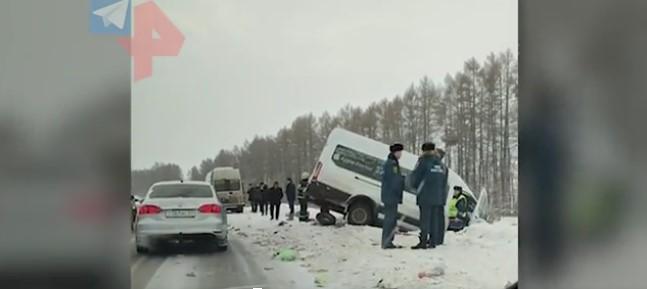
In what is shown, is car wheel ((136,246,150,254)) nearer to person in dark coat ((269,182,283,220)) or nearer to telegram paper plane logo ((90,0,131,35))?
person in dark coat ((269,182,283,220))

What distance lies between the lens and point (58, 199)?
1.73m

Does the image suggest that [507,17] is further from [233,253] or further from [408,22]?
[233,253]

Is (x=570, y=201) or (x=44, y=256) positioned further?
(x=570, y=201)

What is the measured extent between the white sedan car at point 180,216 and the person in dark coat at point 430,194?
75cm

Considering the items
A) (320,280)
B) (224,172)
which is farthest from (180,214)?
(320,280)

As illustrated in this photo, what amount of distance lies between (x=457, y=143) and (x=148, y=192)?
1.12 m

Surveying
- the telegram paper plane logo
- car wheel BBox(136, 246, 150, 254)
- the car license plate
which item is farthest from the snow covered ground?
the telegram paper plane logo

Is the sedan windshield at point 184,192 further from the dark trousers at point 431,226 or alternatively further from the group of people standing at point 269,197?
the dark trousers at point 431,226

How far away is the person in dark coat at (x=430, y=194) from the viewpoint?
2.35m

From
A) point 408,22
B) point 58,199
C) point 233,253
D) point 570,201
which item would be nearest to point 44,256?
point 58,199

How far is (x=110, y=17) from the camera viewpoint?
1838 mm

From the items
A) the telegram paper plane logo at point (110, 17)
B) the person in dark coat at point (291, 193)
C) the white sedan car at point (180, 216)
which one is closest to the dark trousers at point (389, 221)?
the person in dark coat at point (291, 193)

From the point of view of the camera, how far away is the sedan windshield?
2059mm

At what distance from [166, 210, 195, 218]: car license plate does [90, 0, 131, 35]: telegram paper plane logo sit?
2.15ft
